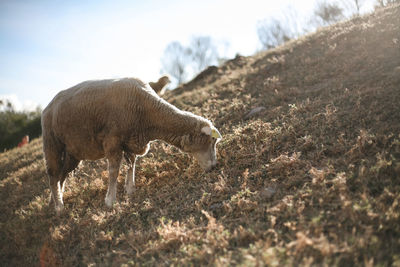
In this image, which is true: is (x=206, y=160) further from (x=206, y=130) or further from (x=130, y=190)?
(x=130, y=190)

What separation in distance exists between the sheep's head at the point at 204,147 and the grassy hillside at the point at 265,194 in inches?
10.9

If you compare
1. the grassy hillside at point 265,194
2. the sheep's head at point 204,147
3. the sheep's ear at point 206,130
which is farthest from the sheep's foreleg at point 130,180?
the sheep's ear at point 206,130

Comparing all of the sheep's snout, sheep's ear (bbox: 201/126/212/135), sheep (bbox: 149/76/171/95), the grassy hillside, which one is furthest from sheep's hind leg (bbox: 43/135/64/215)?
sheep's ear (bbox: 201/126/212/135)

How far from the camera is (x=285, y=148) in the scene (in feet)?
20.1

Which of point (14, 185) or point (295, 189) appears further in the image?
point (14, 185)

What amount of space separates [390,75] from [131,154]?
720 cm

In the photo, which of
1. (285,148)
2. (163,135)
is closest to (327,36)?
(285,148)

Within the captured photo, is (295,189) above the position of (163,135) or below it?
below

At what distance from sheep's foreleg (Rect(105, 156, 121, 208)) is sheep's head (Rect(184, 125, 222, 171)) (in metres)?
1.55

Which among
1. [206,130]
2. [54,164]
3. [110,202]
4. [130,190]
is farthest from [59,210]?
[206,130]

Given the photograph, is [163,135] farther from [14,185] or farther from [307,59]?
[307,59]

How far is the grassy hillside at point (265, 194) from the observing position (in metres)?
3.45

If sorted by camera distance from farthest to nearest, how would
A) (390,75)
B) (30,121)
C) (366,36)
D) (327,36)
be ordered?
(30,121) → (327,36) → (366,36) → (390,75)

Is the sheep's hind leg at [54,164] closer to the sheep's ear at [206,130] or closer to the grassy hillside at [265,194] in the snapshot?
the grassy hillside at [265,194]
